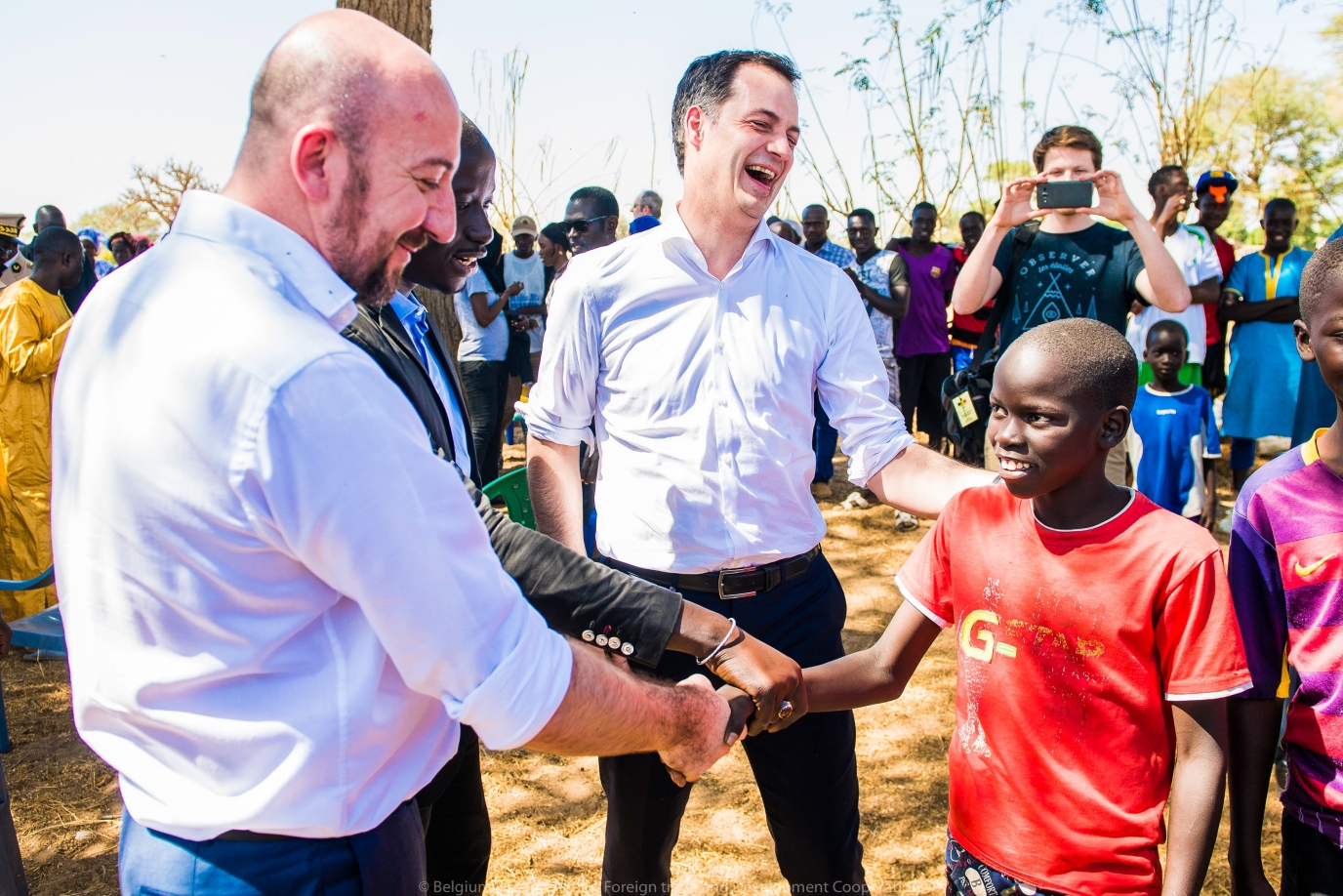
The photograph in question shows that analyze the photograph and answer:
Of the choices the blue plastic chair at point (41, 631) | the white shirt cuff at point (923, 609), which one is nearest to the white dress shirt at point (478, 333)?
the blue plastic chair at point (41, 631)

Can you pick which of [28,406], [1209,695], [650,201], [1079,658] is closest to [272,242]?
[1079,658]

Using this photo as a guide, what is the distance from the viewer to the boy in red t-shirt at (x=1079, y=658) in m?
1.66

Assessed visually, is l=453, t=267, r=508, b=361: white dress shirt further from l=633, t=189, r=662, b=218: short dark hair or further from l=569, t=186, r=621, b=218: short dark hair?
l=633, t=189, r=662, b=218: short dark hair

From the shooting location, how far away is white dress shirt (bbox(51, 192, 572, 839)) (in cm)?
115

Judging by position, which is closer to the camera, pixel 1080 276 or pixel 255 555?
pixel 255 555

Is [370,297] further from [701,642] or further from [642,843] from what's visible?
[642,843]

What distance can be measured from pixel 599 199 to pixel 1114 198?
3.30 m

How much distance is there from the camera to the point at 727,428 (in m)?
2.40

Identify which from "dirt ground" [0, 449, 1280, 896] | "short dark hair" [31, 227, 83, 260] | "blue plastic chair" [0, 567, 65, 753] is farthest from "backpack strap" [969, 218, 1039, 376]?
"short dark hair" [31, 227, 83, 260]

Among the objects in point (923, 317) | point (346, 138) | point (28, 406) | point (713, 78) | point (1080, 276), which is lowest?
point (923, 317)

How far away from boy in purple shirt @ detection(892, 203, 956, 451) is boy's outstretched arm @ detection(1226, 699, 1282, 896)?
617cm

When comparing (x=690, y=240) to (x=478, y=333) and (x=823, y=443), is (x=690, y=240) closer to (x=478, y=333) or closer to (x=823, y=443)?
(x=478, y=333)

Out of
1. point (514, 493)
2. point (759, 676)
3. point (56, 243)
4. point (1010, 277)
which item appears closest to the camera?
point (759, 676)

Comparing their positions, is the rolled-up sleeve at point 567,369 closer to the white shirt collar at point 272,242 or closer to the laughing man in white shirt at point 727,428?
the laughing man in white shirt at point 727,428
